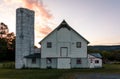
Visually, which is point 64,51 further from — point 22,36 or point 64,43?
point 22,36

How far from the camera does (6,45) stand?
13250 cm

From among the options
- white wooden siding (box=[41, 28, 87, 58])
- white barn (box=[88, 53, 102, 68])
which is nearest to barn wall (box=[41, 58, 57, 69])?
white wooden siding (box=[41, 28, 87, 58])

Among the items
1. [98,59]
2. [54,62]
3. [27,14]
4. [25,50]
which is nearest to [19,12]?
[27,14]

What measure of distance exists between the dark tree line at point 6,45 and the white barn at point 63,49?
5021 cm

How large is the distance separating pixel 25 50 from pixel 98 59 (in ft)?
60.7

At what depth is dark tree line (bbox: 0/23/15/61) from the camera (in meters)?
126

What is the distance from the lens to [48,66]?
76.2 metres

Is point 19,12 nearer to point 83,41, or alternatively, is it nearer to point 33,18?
point 33,18

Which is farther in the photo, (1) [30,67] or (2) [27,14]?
(2) [27,14]

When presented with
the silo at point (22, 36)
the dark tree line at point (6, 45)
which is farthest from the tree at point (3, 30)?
the silo at point (22, 36)

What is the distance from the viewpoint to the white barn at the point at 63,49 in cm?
7638

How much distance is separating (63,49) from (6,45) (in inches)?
2339

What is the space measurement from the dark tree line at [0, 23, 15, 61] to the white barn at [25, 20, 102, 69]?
1977 inches

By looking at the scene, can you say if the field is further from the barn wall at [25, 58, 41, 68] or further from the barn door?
the barn wall at [25, 58, 41, 68]
